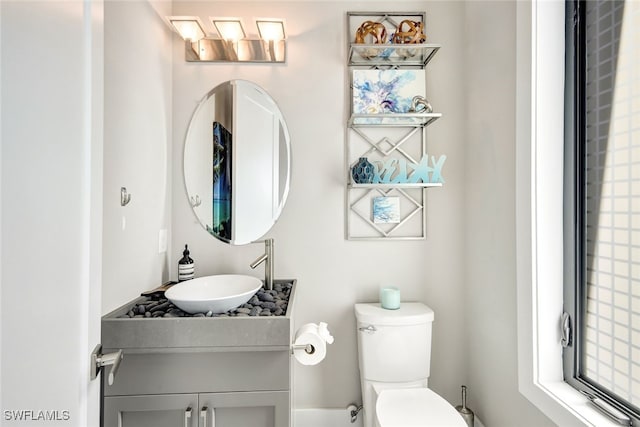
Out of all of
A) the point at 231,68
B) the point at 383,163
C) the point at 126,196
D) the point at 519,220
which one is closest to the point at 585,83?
the point at 519,220

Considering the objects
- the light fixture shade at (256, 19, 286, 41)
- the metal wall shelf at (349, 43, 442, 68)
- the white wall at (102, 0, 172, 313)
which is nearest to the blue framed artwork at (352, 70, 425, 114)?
the metal wall shelf at (349, 43, 442, 68)

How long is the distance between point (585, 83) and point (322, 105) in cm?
115

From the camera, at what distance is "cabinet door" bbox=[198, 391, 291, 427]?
1.14 meters

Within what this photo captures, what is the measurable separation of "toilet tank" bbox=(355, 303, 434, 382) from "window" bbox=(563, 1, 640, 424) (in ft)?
1.91

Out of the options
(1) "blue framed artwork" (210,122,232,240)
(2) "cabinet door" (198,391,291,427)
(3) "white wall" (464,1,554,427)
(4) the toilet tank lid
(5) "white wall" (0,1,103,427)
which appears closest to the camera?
(5) "white wall" (0,1,103,427)

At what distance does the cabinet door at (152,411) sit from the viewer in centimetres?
112

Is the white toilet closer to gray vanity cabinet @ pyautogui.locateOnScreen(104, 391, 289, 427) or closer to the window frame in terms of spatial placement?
the window frame

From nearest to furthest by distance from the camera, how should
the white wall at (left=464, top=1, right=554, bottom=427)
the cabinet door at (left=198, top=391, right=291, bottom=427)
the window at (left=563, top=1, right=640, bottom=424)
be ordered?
1. the window at (left=563, top=1, right=640, bottom=424)
2. the cabinet door at (left=198, top=391, right=291, bottom=427)
3. the white wall at (left=464, top=1, right=554, bottom=427)

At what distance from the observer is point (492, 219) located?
1.60m

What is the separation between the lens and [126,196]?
53.2 inches

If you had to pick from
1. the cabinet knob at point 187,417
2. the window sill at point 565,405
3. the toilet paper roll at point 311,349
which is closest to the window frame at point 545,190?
the window sill at point 565,405

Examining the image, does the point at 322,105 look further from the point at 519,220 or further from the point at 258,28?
the point at 519,220

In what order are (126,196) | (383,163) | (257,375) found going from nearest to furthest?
(257,375), (126,196), (383,163)

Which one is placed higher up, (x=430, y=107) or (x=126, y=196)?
(x=430, y=107)
